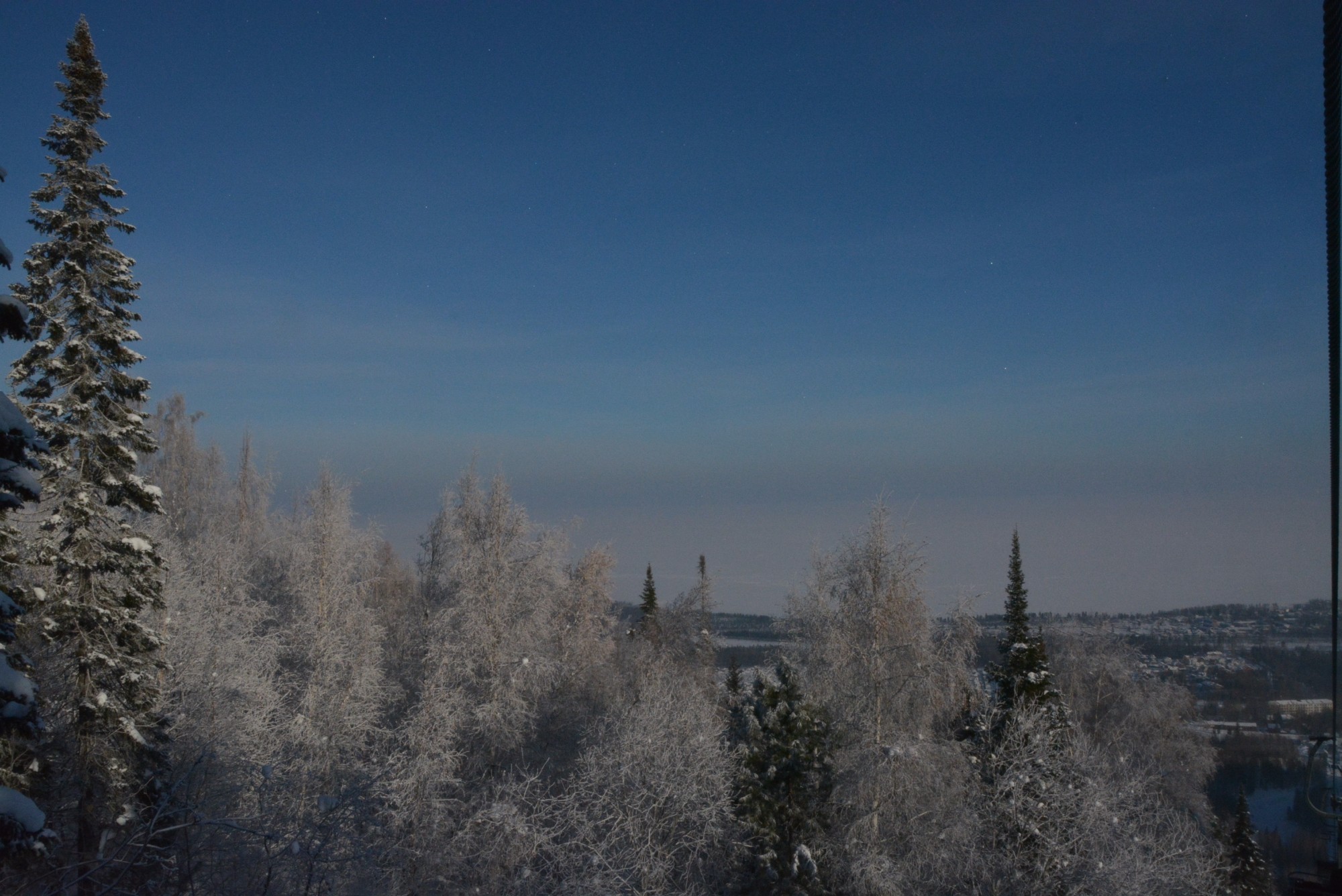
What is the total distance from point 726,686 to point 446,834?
28.7 metres

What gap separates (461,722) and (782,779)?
911 centimetres

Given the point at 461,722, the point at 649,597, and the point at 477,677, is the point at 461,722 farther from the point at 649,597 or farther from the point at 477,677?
the point at 649,597

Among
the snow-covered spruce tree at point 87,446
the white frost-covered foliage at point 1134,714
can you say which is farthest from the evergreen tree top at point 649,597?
the snow-covered spruce tree at point 87,446

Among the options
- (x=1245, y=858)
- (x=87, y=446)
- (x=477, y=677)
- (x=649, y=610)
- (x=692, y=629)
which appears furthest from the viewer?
(x=649, y=610)

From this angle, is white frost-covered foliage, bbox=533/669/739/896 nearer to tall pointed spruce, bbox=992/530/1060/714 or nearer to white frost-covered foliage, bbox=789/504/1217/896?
white frost-covered foliage, bbox=789/504/1217/896

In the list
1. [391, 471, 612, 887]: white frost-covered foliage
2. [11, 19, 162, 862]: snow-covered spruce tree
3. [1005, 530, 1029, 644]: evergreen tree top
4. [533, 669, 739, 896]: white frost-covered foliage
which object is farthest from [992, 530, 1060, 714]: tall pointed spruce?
[11, 19, 162, 862]: snow-covered spruce tree

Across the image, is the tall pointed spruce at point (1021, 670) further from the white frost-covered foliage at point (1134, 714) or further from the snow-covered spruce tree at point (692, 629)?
the snow-covered spruce tree at point (692, 629)

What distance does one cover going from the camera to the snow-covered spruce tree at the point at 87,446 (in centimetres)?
1245

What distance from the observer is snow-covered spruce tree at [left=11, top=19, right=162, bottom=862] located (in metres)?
12.4

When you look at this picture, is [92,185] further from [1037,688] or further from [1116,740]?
[1116,740]

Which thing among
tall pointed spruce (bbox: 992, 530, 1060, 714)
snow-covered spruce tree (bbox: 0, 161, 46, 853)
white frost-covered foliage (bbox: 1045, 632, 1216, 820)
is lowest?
white frost-covered foliage (bbox: 1045, 632, 1216, 820)

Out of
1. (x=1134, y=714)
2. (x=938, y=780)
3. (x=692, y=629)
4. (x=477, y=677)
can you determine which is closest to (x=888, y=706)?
(x=938, y=780)

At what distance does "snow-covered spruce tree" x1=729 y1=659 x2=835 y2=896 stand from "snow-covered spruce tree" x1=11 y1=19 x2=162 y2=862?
47.7ft

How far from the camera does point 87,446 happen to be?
500 inches
